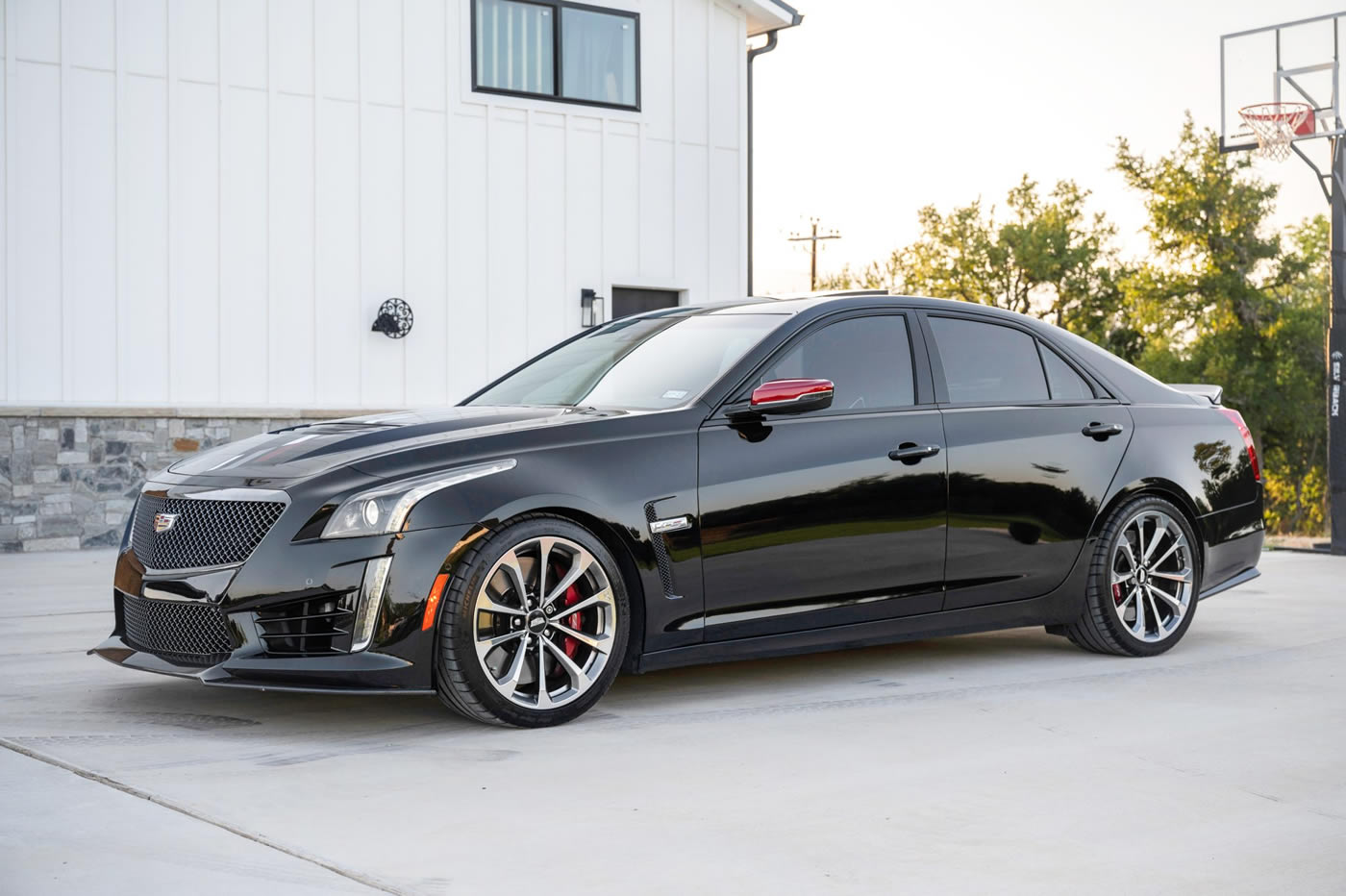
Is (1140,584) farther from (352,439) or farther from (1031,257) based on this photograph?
(1031,257)

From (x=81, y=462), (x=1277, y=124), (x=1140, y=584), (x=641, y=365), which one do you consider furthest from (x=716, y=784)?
(x=1277, y=124)

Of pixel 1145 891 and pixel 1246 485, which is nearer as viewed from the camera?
pixel 1145 891

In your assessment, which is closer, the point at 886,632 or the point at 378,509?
the point at 378,509

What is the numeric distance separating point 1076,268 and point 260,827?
235ft

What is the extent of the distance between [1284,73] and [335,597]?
1470 centimetres

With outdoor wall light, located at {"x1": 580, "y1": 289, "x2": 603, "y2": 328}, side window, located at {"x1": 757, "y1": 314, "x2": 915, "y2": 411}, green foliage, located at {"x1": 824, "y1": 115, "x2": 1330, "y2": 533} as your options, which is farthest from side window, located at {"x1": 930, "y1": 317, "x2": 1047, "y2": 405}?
green foliage, located at {"x1": 824, "y1": 115, "x2": 1330, "y2": 533}

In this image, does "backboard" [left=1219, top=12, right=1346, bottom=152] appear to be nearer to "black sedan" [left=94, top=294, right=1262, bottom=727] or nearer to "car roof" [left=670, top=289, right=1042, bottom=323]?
"black sedan" [left=94, top=294, right=1262, bottom=727]

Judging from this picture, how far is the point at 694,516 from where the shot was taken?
5.62 metres

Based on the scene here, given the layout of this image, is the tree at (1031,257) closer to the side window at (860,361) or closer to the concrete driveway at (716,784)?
the side window at (860,361)

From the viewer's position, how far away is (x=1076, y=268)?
236ft

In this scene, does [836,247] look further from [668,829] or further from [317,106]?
[668,829]

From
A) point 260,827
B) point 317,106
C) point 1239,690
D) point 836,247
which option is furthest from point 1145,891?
point 836,247

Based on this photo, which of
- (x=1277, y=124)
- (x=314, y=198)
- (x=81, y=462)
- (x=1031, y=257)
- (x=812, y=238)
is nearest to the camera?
(x=81, y=462)

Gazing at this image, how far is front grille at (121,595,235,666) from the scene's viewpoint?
5.18m
